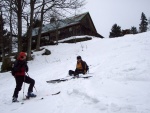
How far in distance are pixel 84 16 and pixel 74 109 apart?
42.9m

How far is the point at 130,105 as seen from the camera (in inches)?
186

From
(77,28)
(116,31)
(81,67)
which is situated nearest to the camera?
(81,67)

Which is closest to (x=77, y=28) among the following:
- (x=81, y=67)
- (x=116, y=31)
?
(x=116, y=31)

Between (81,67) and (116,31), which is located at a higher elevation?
(116,31)

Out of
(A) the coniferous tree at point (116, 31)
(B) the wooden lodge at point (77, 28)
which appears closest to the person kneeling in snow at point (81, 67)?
(B) the wooden lodge at point (77, 28)

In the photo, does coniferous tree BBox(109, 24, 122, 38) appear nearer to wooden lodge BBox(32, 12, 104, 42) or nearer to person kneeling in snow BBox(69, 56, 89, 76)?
wooden lodge BBox(32, 12, 104, 42)

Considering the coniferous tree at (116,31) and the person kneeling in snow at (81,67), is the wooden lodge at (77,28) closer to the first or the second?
the coniferous tree at (116,31)

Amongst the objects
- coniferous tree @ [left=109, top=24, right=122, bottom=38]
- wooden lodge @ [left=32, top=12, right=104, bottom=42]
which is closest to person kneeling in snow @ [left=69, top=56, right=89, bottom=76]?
wooden lodge @ [left=32, top=12, right=104, bottom=42]

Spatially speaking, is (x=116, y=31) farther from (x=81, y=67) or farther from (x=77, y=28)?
(x=81, y=67)

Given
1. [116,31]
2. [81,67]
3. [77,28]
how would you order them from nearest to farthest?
[81,67], [77,28], [116,31]

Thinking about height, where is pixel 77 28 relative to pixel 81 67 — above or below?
above

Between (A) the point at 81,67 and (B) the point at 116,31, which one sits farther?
(B) the point at 116,31

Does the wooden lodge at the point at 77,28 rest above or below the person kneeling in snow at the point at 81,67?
above

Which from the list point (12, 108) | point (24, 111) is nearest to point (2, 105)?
point (12, 108)
